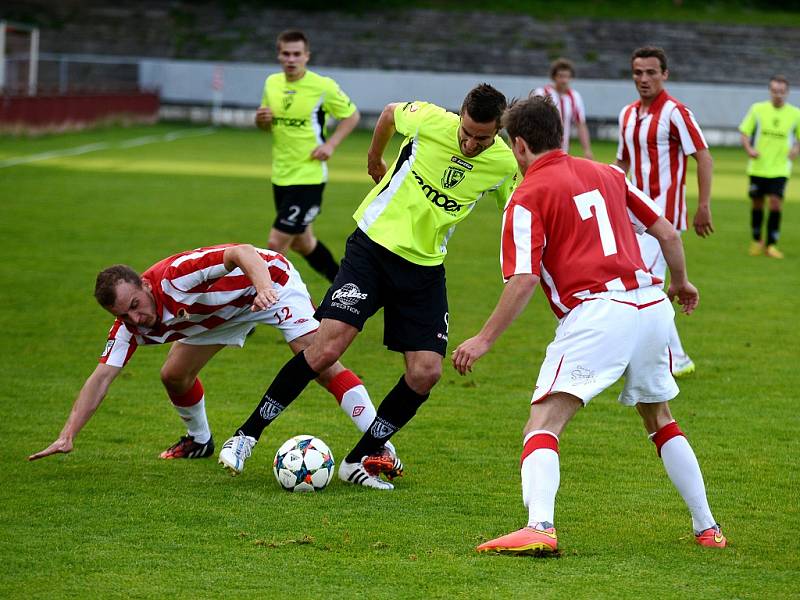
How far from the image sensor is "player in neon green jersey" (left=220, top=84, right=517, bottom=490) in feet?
19.9

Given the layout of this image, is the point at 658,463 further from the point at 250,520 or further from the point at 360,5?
the point at 360,5

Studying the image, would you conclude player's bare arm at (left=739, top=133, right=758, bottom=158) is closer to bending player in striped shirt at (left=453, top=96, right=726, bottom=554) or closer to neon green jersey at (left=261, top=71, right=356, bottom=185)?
neon green jersey at (left=261, top=71, right=356, bottom=185)

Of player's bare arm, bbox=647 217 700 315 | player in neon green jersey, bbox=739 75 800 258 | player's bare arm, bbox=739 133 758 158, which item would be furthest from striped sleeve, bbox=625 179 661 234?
player in neon green jersey, bbox=739 75 800 258

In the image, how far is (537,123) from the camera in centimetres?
489

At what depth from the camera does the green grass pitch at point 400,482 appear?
4.68 meters

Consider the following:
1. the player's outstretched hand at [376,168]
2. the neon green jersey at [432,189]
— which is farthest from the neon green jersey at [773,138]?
the neon green jersey at [432,189]

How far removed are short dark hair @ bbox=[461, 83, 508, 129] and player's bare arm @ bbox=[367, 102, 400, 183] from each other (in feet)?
2.35

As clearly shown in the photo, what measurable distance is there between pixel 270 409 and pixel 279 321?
1.68ft

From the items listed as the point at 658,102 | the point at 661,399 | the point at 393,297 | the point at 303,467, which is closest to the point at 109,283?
the point at 303,467

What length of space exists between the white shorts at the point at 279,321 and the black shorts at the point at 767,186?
11.2 metres

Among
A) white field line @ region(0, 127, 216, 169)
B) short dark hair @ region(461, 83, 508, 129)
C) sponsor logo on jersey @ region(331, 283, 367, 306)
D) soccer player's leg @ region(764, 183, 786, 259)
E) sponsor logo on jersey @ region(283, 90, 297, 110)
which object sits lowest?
white field line @ region(0, 127, 216, 169)

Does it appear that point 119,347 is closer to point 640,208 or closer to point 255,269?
point 255,269

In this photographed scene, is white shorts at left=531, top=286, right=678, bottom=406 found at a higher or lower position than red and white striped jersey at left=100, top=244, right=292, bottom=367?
higher

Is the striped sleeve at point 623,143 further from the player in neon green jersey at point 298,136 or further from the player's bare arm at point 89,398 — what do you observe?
the player's bare arm at point 89,398
